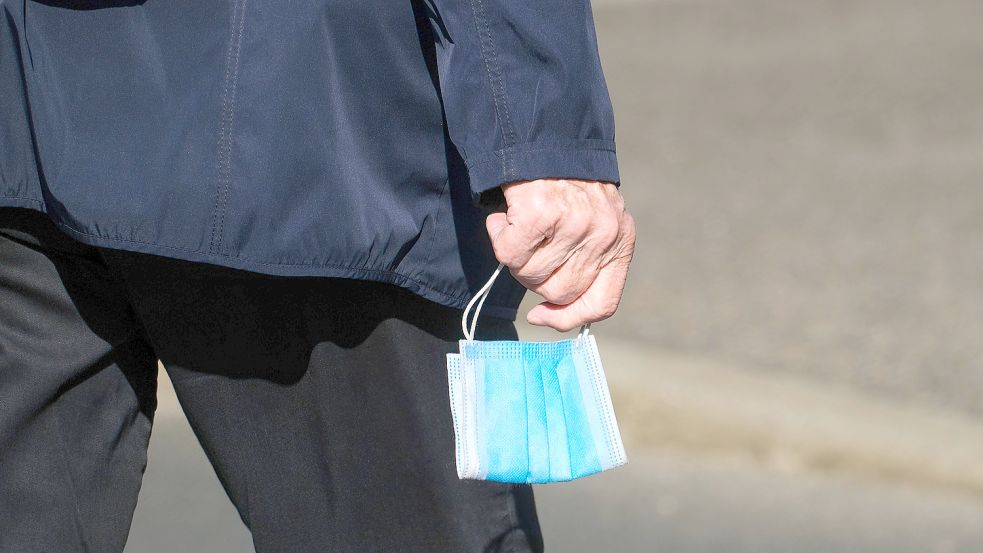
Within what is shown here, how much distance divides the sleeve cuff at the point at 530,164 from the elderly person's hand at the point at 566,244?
17 mm

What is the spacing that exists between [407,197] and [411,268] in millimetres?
91

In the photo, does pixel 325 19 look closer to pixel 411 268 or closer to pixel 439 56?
pixel 439 56

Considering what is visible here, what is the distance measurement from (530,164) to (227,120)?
0.35 metres

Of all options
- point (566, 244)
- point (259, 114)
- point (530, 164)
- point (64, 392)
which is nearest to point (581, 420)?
point (566, 244)

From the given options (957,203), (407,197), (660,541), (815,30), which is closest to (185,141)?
(407,197)

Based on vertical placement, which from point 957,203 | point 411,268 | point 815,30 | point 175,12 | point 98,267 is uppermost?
point 175,12

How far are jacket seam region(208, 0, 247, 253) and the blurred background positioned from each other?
72.8 inches

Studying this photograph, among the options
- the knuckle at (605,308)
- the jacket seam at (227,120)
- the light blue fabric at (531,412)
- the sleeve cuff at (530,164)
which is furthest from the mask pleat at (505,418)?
the jacket seam at (227,120)

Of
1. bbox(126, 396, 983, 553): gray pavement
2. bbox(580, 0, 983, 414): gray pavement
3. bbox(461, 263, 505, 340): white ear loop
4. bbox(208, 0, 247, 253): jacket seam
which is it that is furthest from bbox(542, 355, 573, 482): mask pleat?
bbox(580, 0, 983, 414): gray pavement

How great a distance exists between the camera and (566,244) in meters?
1.47

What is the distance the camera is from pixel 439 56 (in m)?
1.45

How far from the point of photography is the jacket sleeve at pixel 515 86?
1382 millimetres

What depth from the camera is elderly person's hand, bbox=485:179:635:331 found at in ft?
4.68

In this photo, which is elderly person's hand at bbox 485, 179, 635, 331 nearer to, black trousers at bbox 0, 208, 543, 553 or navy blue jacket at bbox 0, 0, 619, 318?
navy blue jacket at bbox 0, 0, 619, 318
